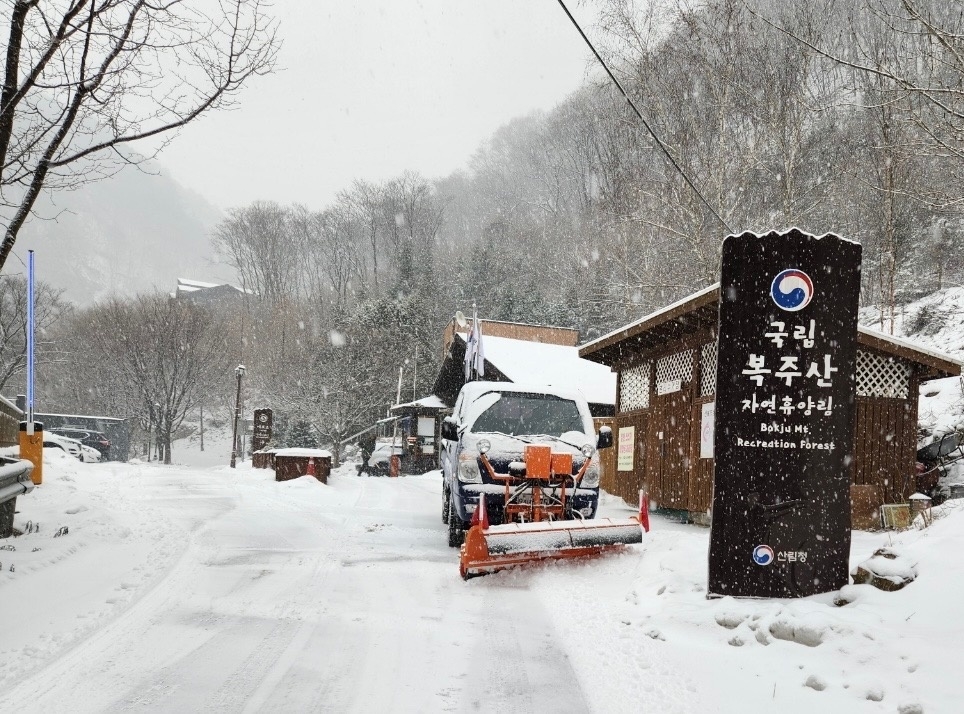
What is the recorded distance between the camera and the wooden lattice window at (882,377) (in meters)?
11.6

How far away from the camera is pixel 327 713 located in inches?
132

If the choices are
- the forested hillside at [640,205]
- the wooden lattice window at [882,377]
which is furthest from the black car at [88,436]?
the wooden lattice window at [882,377]

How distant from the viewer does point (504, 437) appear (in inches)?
324

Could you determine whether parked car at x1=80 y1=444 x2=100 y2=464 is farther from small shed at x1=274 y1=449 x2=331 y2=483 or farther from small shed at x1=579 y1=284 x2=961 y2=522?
small shed at x1=579 y1=284 x2=961 y2=522

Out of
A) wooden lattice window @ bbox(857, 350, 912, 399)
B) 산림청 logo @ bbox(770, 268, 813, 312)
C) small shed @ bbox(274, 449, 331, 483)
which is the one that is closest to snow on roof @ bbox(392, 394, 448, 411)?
small shed @ bbox(274, 449, 331, 483)

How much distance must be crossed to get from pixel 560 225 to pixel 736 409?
133ft

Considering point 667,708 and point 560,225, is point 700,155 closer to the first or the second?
point 667,708

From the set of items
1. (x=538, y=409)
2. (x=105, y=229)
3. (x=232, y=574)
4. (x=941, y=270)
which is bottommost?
(x=232, y=574)

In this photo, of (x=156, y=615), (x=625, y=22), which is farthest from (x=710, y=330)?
(x=625, y=22)

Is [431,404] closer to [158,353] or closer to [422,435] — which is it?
[422,435]

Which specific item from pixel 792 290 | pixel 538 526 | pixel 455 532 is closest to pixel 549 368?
pixel 455 532

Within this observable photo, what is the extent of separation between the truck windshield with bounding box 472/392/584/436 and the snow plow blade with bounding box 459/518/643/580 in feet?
6.29

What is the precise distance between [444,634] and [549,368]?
21.1 m

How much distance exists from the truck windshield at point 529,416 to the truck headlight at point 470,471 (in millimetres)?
589
